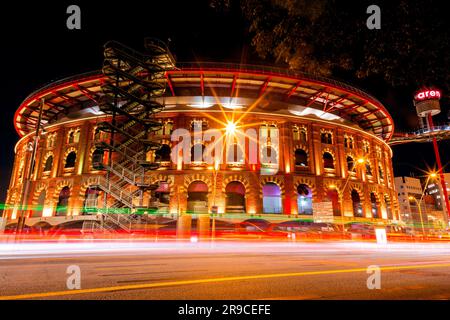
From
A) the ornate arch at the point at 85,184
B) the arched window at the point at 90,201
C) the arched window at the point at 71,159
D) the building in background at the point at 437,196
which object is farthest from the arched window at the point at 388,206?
the building in background at the point at 437,196

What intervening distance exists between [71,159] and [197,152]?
1573 cm

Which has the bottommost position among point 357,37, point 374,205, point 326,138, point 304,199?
point 357,37

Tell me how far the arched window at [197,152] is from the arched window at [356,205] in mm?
19675

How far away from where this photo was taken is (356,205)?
34469 millimetres

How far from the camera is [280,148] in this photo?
30891mm

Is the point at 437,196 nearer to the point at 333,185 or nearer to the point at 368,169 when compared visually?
the point at 368,169

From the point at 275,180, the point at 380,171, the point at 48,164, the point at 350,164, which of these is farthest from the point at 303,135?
the point at 48,164

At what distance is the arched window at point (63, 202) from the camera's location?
3034cm

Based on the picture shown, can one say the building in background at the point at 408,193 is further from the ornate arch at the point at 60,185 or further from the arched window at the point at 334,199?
the ornate arch at the point at 60,185

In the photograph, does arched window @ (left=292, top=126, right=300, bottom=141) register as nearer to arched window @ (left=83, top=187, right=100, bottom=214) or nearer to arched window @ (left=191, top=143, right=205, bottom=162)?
arched window @ (left=191, top=143, right=205, bottom=162)

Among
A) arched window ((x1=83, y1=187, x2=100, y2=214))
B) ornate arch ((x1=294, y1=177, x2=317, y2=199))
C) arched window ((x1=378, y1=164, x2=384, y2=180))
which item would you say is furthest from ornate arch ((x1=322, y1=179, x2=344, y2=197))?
arched window ((x1=83, y1=187, x2=100, y2=214))
